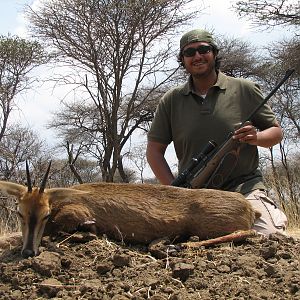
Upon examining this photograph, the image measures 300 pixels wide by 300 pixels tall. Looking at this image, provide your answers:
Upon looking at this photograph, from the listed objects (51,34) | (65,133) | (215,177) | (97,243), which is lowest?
(97,243)

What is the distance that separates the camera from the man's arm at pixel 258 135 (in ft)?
13.6

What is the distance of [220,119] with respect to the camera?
4445 mm

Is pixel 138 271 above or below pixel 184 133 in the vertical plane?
below

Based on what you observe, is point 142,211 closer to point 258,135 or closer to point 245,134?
point 245,134

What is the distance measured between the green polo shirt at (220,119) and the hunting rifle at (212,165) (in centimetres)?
9

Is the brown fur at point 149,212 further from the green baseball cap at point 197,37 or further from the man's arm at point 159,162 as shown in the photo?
the green baseball cap at point 197,37

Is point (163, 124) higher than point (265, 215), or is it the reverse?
point (163, 124)

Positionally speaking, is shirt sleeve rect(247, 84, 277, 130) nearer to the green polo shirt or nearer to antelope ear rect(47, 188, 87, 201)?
the green polo shirt

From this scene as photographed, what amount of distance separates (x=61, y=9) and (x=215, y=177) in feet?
30.0

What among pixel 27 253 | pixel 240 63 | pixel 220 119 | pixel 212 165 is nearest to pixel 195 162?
pixel 212 165

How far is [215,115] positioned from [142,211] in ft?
3.85

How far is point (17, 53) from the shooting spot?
15469mm

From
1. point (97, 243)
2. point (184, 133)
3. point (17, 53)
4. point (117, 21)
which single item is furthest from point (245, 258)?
point (17, 53)

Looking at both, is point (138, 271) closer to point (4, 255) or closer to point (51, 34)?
point (4, 255)
